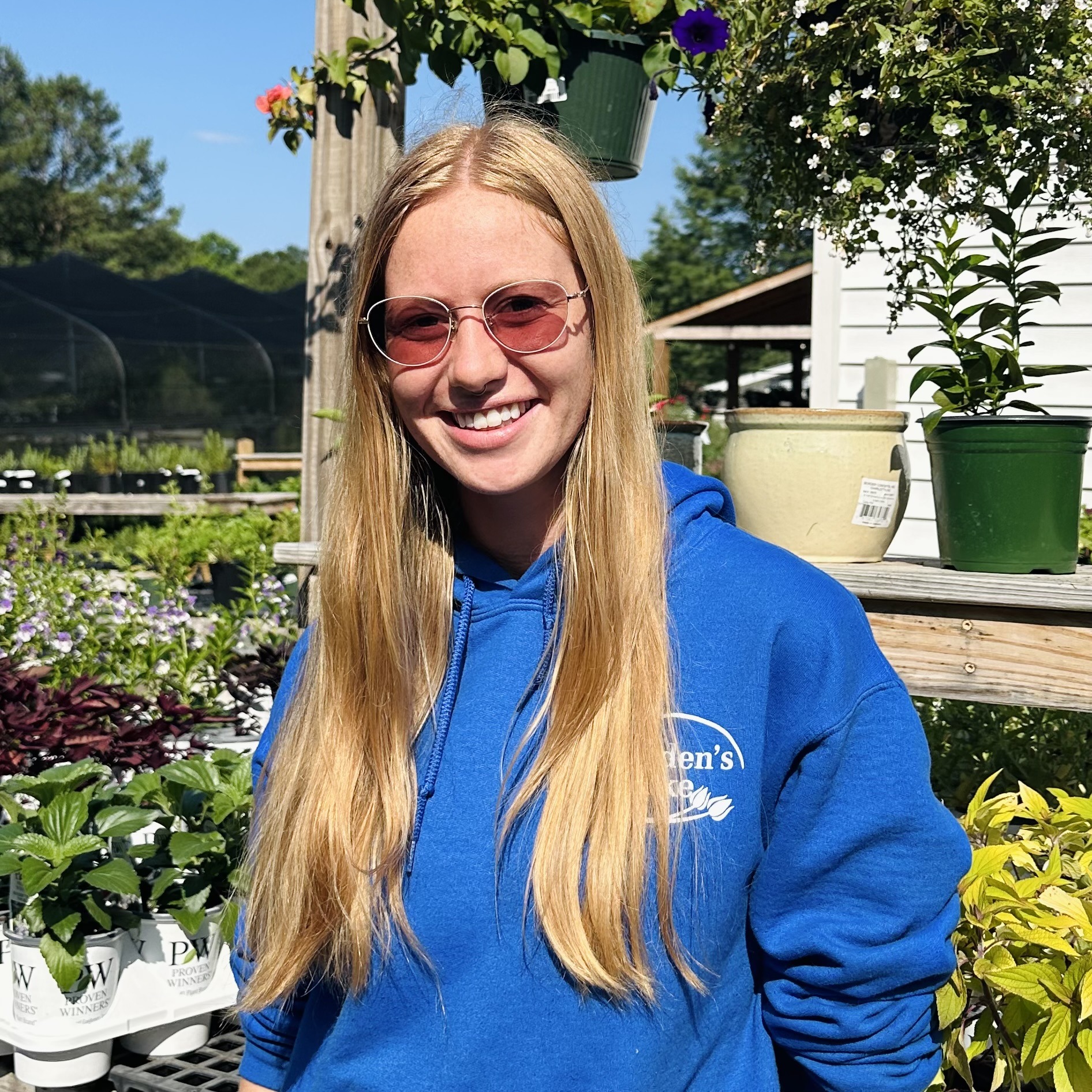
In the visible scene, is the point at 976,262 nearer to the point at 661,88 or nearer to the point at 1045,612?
the point at 1045,612

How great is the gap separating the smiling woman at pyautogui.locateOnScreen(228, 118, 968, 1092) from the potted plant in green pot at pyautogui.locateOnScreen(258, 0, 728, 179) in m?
1.20

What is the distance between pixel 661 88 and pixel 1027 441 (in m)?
1.18

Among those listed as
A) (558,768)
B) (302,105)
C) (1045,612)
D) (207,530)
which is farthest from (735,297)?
(558,768)

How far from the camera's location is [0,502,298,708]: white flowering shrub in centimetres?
437

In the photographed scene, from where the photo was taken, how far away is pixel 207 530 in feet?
28.4

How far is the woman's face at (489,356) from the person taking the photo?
51.4 inches

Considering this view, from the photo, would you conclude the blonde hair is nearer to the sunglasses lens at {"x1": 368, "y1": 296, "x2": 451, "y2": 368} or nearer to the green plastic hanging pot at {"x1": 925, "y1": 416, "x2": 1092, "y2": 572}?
the sunglasses lens at {"x1": 368, "y1": 296, "x2": 451, "y2": 368}

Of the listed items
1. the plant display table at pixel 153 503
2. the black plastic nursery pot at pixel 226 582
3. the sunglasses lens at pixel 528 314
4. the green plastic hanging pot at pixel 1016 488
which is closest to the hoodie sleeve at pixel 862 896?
the sunglasses lens at pixel 528 314

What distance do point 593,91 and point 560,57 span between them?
0.41 feet

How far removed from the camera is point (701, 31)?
255cm

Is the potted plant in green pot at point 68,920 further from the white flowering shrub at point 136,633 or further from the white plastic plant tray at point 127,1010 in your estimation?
the white flowering shrub at point 136,633

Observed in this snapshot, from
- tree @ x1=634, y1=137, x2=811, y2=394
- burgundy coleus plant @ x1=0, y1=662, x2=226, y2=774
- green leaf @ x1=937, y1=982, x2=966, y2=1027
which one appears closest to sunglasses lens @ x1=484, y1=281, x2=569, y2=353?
green leaf @ x1=937, y1=982, x2=966, y2=1027

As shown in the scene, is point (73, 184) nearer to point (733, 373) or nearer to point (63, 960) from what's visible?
point (733, 373)

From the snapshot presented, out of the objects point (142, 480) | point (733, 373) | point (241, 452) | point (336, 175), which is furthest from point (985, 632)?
point (733, 373)
